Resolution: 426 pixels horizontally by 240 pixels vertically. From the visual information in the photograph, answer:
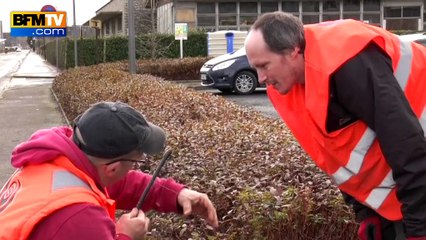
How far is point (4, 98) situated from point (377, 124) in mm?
18114

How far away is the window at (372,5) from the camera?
101ft

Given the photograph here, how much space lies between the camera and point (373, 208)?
2461 millimetres

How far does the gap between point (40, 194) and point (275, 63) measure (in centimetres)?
98

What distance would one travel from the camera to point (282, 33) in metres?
2.33

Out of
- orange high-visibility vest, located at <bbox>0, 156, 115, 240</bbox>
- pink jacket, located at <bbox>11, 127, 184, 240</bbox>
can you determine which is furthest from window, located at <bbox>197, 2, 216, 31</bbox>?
orange high-visibility vest, located at <bbox>0, 156, 115, 240</bbox>

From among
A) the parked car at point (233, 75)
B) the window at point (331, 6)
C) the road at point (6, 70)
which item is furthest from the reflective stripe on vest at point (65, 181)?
the window at point (331, 6)

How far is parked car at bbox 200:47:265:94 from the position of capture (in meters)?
17.2

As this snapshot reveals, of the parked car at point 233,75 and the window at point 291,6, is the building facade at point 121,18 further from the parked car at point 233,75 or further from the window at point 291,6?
the parked car at point 233,75

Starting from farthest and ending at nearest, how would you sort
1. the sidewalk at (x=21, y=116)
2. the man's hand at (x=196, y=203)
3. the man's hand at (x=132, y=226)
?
the sidewalk at (x=21, y=116) → the man's hand at (x=196, y=203) → the man's hand at (x=132, y=226)

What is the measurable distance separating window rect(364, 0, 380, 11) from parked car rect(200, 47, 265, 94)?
50.2ft

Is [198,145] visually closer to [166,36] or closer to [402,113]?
[402,113]

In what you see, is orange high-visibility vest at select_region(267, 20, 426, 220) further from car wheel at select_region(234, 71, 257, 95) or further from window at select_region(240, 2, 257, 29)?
window at select_region(240, 2, 257, 29)

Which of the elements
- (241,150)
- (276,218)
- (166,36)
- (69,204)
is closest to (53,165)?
(69,204)

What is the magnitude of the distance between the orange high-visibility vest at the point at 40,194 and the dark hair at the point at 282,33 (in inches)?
32.1
